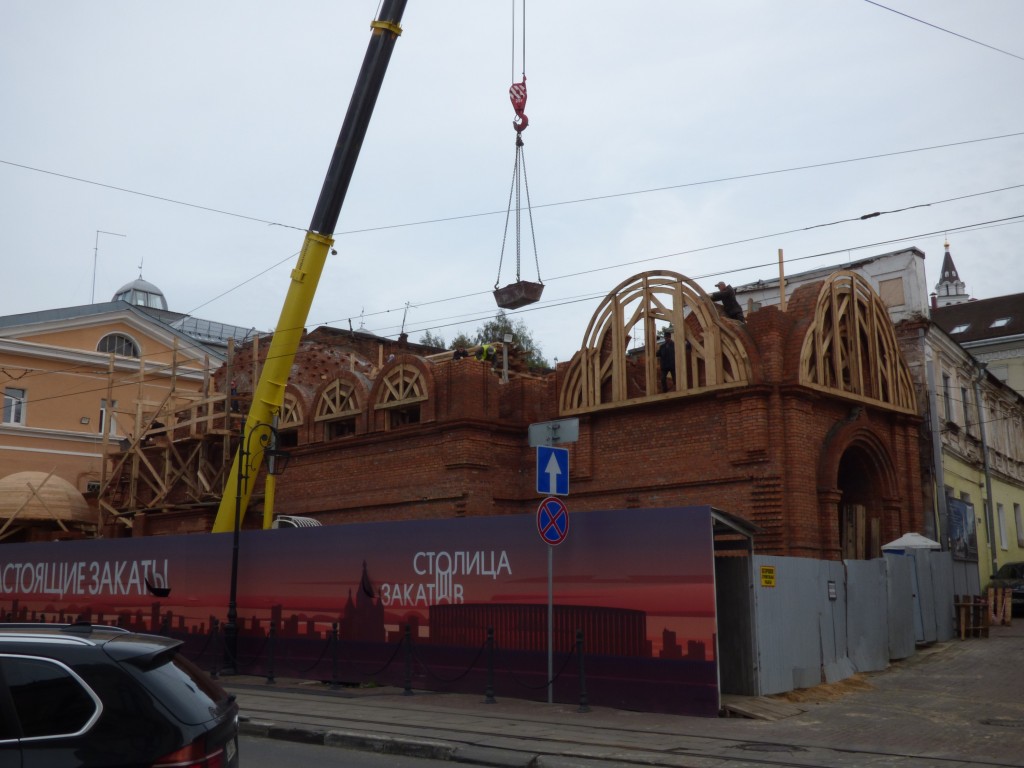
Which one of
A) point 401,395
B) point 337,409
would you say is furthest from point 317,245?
point 337,409

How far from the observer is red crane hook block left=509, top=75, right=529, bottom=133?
2045cm

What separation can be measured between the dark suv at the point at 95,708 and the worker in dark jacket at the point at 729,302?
56.8 feet

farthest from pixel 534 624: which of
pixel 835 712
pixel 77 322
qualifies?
pixel 77 322

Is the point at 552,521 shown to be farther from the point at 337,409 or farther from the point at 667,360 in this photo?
the point at 337,409

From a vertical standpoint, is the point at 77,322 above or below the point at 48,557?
above

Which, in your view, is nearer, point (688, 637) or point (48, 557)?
point (688, 637)

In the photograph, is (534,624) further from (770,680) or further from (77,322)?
(77,322)

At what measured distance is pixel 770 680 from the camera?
1430cm

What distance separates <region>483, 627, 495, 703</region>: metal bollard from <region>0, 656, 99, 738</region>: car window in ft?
34.9

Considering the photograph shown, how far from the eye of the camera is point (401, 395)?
25156 mm

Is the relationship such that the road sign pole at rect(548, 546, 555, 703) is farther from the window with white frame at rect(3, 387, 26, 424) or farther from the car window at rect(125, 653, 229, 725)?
the window with white frame at rect(3, 387, 26, 424)

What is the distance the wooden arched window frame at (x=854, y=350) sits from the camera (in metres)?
20.3

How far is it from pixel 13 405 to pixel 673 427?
33.9 meters

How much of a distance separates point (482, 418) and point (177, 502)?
45.2 feet
